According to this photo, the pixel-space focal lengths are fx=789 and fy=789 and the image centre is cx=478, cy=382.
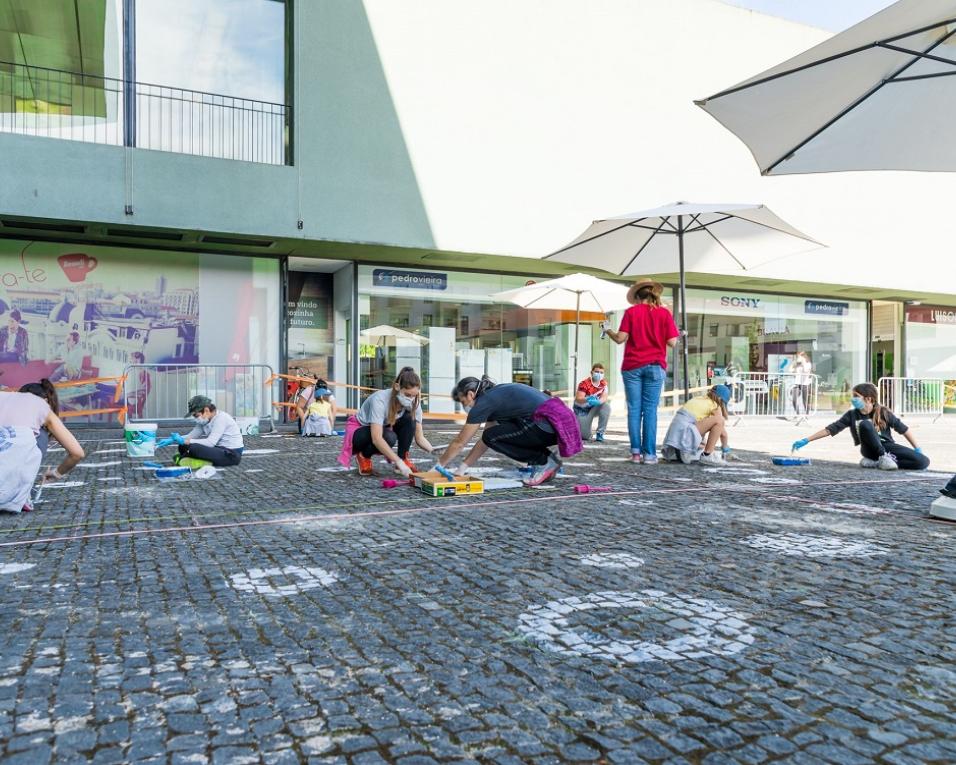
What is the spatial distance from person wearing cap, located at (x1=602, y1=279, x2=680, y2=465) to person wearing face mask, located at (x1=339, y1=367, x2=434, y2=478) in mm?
2504

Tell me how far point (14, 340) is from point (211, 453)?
8.80 m

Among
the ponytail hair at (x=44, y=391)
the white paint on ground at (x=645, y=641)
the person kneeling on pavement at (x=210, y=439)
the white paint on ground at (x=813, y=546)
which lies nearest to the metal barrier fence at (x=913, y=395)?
the person kneeling on pavement at (x=210, y=439)

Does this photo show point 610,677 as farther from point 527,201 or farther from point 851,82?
point 527,201

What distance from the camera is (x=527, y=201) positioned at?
1639 centimetres

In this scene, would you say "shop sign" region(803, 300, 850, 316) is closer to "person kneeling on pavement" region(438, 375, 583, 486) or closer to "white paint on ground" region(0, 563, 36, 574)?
"person kneeling on pavement" region(438, 375, 583, 486)

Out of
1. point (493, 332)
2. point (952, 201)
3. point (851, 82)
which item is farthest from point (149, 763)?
point (952, 201)

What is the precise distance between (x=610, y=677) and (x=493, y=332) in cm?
1600

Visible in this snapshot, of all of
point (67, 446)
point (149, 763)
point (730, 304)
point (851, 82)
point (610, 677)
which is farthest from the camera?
point (730, 304)

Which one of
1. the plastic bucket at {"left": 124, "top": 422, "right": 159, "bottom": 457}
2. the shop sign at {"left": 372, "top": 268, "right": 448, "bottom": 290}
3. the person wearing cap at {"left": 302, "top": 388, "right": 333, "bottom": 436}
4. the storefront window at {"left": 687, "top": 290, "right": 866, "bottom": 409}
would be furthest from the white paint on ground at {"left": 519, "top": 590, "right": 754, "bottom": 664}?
the storefront window at {"left": 687, "top": 290, "right": 866, "bottom": 409}

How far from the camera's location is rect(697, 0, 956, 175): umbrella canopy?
18.9 ft

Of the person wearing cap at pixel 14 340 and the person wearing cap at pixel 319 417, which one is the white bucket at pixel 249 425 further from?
the person wearing cap at pixel 14 340

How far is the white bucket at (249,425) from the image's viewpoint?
1345 centimetres

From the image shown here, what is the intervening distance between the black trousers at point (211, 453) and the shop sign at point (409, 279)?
373 inches

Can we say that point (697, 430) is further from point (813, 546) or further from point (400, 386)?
point (813, 546)
